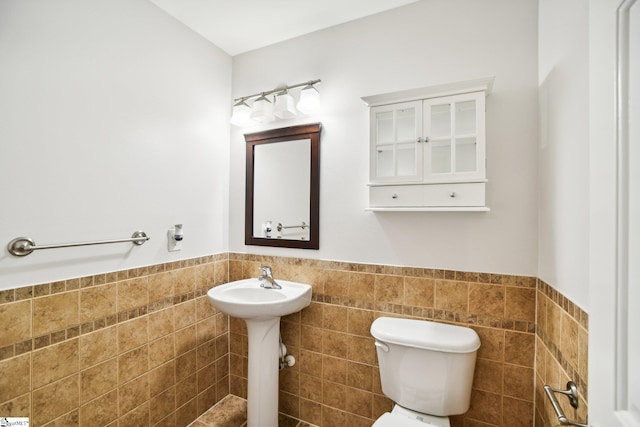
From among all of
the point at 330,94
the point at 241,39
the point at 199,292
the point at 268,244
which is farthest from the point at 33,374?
the point at 241,39

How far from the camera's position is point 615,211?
1.87 feet

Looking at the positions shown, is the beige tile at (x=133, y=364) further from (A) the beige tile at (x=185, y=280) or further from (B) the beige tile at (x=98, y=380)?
(A) the beige tile at (x=185, y=280)

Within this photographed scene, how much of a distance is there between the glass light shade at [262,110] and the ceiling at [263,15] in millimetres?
418

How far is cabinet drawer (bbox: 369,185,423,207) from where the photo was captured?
1.44 metres

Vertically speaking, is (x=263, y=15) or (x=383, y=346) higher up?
(x=263, y=15)

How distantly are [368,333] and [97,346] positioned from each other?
138 cm

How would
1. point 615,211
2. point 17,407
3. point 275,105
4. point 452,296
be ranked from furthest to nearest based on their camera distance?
point 275,105
point 452,296
point 17,407
point 615,211

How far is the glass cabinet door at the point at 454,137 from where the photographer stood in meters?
1.33

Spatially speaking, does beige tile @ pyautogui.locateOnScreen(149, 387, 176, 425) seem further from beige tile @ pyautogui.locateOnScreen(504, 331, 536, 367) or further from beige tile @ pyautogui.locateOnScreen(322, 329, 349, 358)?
beige tile @ pyautogui.locateOnScreen(504, 331, 536, 367)

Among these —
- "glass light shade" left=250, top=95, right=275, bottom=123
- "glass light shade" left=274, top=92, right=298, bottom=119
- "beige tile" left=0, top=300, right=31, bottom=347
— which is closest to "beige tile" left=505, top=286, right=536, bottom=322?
"glass light shade" left=274, top=92, right=298, bottom=119

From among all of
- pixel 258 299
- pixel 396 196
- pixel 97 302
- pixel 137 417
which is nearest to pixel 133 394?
pixel 137 417

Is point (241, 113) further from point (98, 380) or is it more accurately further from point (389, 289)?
point (98, 380)

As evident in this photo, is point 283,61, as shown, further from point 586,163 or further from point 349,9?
point 586,163

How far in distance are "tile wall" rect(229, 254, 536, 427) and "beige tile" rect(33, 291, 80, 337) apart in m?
0.96
